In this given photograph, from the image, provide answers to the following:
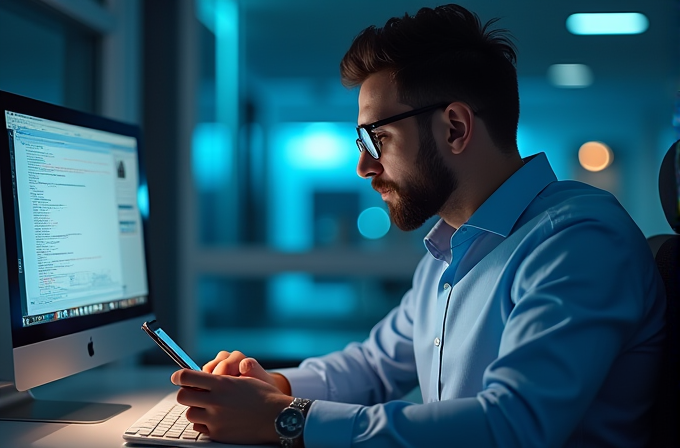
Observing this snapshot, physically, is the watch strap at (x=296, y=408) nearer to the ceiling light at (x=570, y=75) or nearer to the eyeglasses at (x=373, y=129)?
the eyeglasses at (x=373, y=129)

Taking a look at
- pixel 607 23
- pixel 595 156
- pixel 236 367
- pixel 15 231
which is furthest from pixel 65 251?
pixel 595 156

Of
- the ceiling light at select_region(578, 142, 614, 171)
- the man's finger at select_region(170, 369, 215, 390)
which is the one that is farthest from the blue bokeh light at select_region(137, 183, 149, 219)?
the ceiling light at select_region(578, 142, 614, 171)

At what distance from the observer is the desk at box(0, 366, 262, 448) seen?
1.07 meters

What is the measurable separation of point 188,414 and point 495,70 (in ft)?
2.97

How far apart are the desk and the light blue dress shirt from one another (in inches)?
14.1

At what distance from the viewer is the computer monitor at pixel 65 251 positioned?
1128 mm

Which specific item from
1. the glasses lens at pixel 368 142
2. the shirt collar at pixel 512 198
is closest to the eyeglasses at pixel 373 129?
the glasses lens at pixel 368 142

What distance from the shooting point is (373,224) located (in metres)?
3.13

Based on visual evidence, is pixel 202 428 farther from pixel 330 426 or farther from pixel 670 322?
pixel 670 322

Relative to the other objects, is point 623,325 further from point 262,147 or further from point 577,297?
point 262,147

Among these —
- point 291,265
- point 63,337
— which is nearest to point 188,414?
point 63,337

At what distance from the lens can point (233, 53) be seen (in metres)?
3.22

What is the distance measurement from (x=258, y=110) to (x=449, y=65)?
2461 mm

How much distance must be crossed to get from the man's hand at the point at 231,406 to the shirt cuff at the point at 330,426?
0.06 meters
